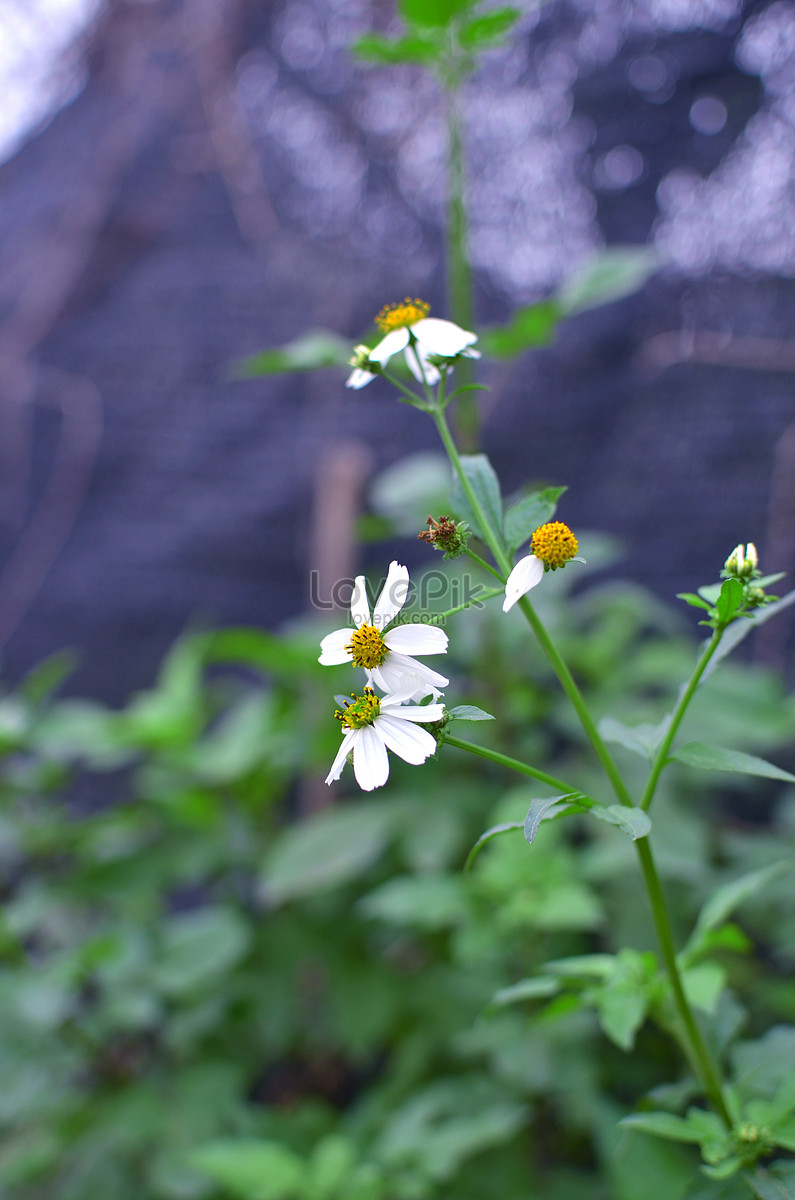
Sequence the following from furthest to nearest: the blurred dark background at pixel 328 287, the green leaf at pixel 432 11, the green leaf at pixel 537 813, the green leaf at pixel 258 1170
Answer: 1. the blurred dark background at pixel 328 287
2. the green leaf at pixel 432 11
3. the green leaf at pixel 258 1170
4. the green leaf at pixel 537 813

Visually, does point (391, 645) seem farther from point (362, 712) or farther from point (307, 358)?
point (307, 358)

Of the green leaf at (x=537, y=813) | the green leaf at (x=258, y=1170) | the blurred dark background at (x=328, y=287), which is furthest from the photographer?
the blurred dark background at (x=328, y=287)

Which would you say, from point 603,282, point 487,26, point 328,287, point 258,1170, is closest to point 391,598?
point 258,1170

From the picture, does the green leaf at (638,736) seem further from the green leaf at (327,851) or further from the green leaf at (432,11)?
the green leaf at (432,11)

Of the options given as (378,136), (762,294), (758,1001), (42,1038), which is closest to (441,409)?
(758,1001)

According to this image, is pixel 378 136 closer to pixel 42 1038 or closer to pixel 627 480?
pixel 627 480

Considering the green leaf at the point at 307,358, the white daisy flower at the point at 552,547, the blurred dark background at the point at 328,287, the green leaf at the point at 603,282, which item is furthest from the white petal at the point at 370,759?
the blurred dark background at the point at 328,287
